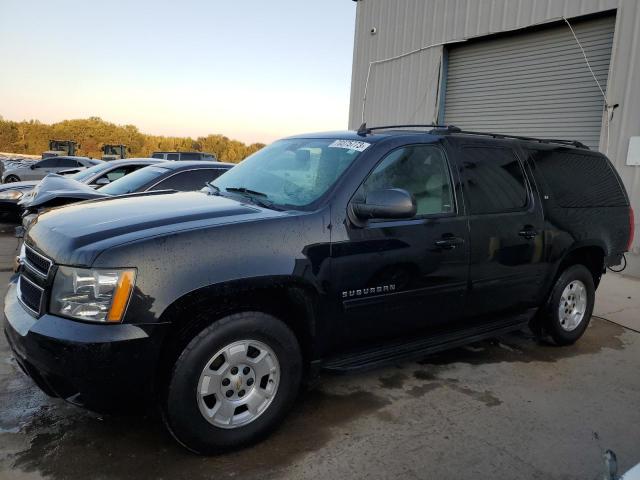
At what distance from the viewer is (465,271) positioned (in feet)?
12.0

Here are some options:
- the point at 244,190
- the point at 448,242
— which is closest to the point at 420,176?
the point at 448,242

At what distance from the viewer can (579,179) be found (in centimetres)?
465

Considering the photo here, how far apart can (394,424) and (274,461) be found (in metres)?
0.84

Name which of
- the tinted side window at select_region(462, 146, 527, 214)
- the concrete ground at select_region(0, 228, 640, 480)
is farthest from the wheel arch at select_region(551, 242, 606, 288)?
the concrete ground at select_region(0, 228, 640, 480)

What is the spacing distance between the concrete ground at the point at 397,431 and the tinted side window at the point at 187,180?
3.18 metres

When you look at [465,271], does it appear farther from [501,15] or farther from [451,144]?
[501,15]

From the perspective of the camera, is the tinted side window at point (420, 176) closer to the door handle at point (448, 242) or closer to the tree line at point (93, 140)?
the door handle at point (448, 242)

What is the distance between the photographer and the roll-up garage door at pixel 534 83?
29.8 ft

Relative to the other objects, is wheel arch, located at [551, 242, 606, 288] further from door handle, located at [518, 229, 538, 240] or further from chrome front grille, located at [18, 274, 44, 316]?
chrome front grille, located at [18, 274, 44, 316]

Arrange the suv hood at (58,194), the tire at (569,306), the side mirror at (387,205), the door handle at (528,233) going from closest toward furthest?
the side mirror at (387,205) < the door handle at (528,233) < the tire at (569,306) < the suv hood at (58,194)

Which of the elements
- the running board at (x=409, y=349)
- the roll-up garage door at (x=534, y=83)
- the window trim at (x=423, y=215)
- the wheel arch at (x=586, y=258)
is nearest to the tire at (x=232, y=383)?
the running board at (x=409, y=349)

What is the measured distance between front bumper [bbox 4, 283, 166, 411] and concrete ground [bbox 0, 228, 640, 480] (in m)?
0.44

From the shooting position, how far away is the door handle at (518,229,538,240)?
4.00m

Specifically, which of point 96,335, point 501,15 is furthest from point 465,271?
point 501,15
